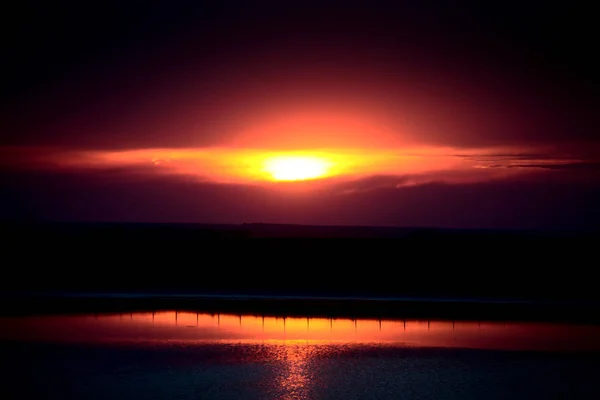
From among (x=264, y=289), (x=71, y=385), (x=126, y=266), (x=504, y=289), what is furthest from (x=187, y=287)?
(x=71, y=385)

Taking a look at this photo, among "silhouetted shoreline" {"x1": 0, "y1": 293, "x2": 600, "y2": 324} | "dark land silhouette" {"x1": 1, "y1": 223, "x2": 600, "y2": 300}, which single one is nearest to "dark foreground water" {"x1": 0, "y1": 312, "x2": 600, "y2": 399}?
"silhouetted shoreline" {"x1": 0, "y1": 293, "x2": 600, "y2": 324}

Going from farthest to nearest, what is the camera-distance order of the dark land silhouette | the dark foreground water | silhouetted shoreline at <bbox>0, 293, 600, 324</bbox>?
the dark land silhouette < silhouetted shoreline at <bbox>0, 293, 600, 324</bbox> < the dark foreground water

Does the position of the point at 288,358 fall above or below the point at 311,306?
below

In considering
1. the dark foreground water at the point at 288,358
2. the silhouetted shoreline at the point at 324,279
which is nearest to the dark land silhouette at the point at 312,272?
the silhouetted shoreline at the point at 324,279

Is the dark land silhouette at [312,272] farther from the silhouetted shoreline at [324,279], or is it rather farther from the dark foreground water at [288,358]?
the dark foreground water at [288,358]

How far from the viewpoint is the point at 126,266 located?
97.1 feet

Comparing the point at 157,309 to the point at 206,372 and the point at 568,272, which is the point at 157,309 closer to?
the point at 206,372

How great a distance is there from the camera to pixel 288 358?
12.3 metres

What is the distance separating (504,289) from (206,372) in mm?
13621

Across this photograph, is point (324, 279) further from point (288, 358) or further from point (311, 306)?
point (288, 358)

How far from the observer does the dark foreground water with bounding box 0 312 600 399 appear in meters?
10.4

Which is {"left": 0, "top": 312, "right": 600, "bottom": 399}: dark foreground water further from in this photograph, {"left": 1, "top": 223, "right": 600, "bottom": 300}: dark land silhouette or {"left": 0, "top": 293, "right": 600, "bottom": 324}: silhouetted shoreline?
{"left": 1, "top": 223, "right": 600, "bottom": 300}: dark land silhouette

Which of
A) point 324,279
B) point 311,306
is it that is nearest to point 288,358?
point 311,306

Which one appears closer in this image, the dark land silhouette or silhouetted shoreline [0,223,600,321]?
silhouetted shoreline [0,223,600,321]
